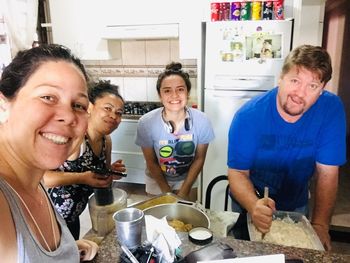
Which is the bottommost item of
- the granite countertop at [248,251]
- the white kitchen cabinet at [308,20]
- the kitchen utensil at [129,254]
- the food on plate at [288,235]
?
the food on plate at [288,235]

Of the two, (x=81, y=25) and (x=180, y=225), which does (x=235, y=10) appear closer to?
(x=81, y=25)

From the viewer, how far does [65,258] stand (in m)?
0.73

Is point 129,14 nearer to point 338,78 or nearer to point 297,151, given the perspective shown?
point 297,151

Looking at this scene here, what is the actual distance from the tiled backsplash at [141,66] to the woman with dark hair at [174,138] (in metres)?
1.39

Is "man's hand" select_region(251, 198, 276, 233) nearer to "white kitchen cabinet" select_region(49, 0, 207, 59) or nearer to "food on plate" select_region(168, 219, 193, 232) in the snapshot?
"food on plate" select_region(168, 219, 193, 232)

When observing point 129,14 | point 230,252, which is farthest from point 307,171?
point 129,14

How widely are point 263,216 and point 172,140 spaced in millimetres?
904

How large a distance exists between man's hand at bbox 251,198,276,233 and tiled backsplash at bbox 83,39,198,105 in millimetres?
2267

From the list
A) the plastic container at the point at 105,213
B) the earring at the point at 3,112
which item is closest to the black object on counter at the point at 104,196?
the plastic container at the point at 105,213

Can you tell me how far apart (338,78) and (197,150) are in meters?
3.31

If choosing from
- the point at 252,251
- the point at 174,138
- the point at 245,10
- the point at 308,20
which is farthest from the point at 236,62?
the point at 252,251

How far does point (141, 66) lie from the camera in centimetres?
346

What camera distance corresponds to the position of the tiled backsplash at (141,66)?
3326mm

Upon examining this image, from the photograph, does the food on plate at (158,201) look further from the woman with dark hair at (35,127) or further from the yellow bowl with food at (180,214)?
the woman with dark hair at (35,127)
